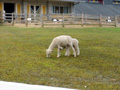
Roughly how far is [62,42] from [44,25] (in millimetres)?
16053

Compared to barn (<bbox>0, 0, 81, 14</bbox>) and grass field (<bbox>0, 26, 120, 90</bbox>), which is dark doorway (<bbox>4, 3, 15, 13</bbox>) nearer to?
barn (<bbox>0, 0, 81, 14</bbox>)

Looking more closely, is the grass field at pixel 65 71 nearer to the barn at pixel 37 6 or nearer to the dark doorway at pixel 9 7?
the barn at pixel 37 6

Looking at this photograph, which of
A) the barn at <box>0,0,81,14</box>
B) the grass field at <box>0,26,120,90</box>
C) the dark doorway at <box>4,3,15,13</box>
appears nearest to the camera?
the grass field at <box>0,26,120,90</box>

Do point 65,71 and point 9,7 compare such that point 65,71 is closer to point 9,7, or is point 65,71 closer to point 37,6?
point 37,6

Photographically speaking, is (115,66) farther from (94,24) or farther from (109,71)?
(94,24)

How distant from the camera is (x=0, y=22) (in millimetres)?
25328

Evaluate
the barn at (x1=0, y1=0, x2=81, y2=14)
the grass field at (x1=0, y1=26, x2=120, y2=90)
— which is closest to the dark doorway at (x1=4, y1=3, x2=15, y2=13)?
the barn at (x1=0, y1=0, x2=81, y2=14)

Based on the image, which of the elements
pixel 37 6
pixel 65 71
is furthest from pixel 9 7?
pixel 65 71

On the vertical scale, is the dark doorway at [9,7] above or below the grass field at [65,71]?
above

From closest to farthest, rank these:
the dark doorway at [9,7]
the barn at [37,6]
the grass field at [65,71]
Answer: the grass field at [65,71] < the barn at [37,6] < the dark doorway at [9,7]

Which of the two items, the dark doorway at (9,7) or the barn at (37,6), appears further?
the dark doorway at (9,7)

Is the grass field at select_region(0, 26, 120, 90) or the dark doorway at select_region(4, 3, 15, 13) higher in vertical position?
the dark doorway at select_region(4, 3, 15, 13)

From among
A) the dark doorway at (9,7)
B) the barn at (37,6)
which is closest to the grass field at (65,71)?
the barn at (37,6)

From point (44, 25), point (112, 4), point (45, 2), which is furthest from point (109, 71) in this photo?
point (112, 4)
